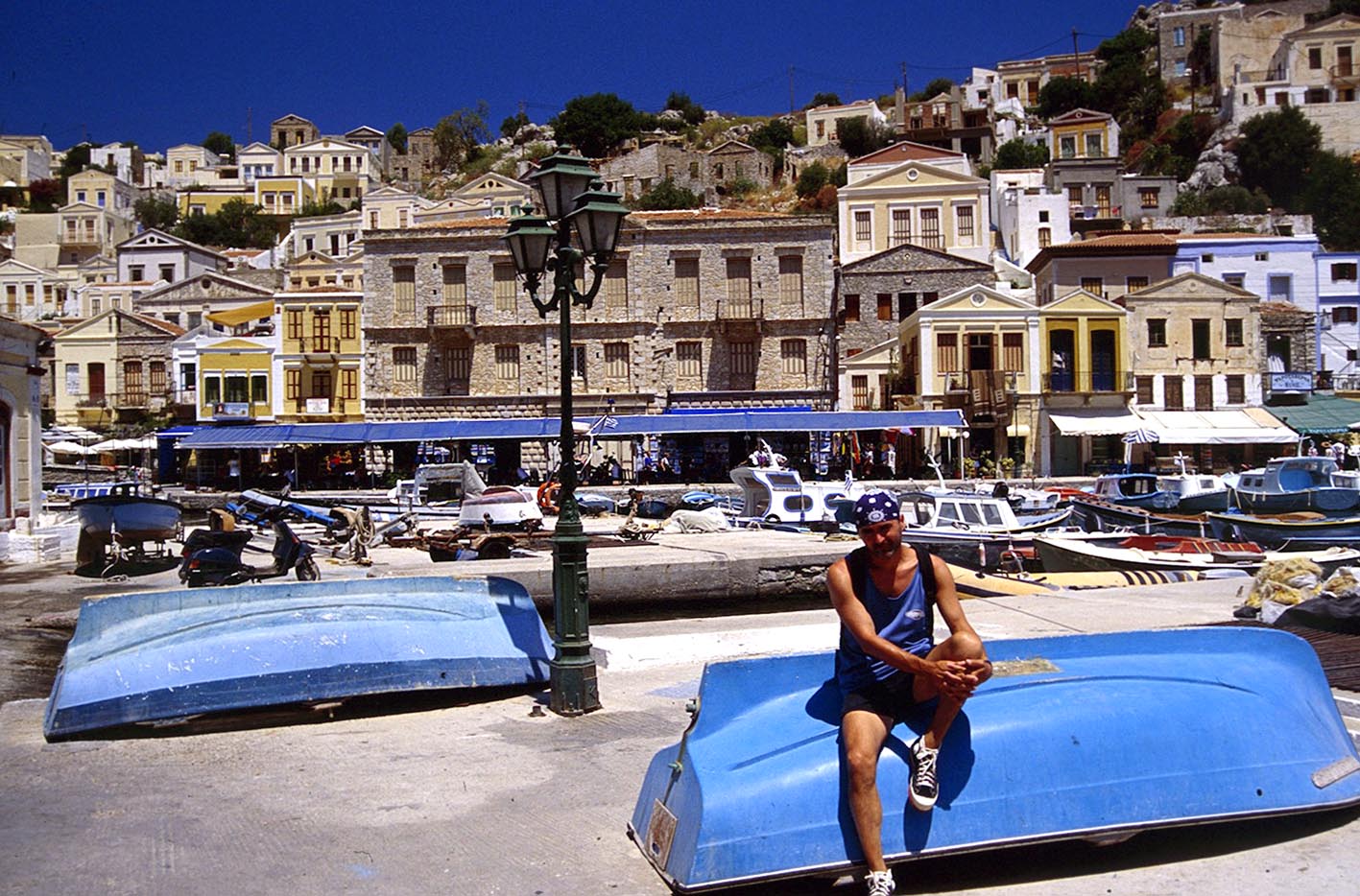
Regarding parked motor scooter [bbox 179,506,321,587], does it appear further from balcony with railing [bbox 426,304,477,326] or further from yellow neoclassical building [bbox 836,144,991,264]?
yellow neoclassical building [bbox 836,144,991,264]

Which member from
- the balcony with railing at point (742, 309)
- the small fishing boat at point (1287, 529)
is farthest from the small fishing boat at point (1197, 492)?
the balcony with railing at point (742, 309)

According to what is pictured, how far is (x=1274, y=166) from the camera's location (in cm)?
8575

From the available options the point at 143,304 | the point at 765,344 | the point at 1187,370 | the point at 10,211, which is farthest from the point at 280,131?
the point at 1187,370

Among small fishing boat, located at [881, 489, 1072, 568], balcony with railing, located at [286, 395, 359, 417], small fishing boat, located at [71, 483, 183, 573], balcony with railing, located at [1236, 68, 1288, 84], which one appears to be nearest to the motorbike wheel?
small fishing boat, located at [71, 483, 183, 573]

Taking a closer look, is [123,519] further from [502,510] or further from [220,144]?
[220,144]

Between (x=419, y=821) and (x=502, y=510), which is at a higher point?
(x=502, y=510)

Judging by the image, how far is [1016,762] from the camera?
501 centimetres

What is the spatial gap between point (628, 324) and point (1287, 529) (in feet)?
101

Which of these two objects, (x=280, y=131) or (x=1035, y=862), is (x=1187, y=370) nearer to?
(x=1035, y=862)

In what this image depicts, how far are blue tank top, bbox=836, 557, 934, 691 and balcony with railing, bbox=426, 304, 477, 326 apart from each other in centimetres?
4748

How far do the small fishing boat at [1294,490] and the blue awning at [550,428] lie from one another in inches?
466

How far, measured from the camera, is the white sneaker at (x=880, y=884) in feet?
15.0

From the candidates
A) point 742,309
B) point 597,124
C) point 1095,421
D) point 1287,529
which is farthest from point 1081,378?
point 597,124

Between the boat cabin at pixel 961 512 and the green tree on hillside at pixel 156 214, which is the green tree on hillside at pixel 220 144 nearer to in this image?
the green tree on hillside at pixel 156 214
